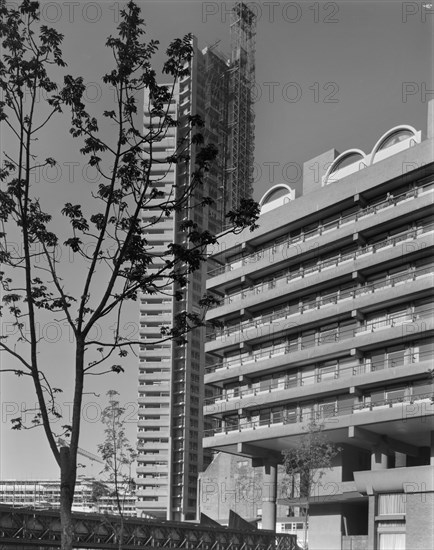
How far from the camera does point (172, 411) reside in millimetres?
133625

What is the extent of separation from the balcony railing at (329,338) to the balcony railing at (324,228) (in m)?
7.06

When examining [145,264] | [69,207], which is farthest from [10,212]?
[145,264]

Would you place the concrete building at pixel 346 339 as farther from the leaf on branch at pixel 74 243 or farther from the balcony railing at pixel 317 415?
the leaf on branch at pixel 74 243

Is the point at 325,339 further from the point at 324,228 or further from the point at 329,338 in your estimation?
the point at 324,228

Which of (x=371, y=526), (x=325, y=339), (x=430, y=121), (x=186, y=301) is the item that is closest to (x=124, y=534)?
(x=371, y=526)

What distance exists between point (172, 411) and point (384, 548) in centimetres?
8730

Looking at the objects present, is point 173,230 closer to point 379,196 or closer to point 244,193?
point 244,193

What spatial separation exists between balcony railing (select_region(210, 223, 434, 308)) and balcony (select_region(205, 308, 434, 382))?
14.6 feet

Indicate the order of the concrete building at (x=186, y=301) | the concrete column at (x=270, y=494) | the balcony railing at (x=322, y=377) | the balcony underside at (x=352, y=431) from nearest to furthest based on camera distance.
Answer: the balcony underside at (x=352, y=431), the balcony railing at (x=322, y=377), the concrete column at (x=270, y=494), the concrete building at (x=186, y=301)

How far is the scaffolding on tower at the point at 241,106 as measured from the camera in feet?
474

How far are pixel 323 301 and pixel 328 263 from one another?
2.65m

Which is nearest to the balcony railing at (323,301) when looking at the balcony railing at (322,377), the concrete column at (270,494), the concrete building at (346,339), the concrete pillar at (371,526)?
the concrete building at (346,339)

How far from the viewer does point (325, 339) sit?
185ft

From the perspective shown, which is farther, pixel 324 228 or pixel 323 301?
pixel 324 228
